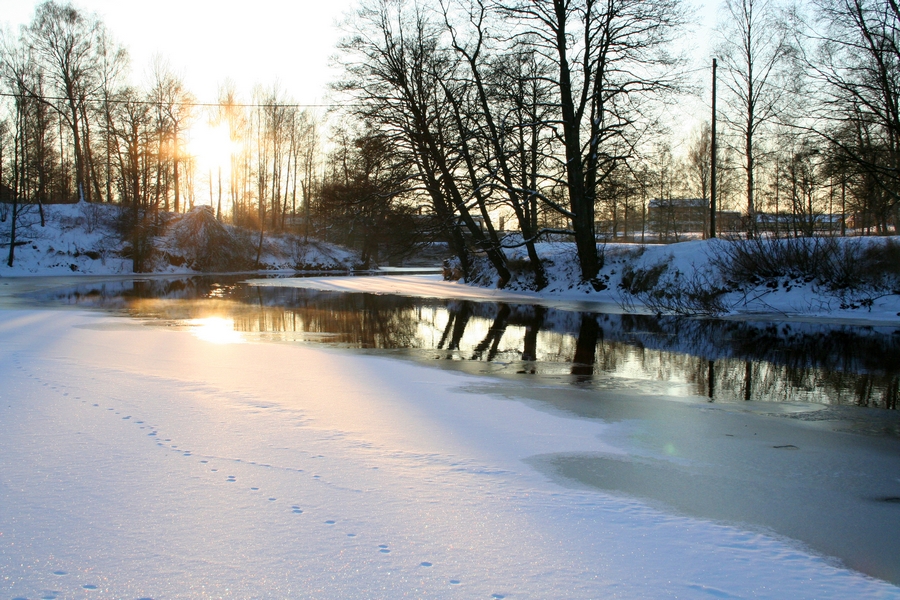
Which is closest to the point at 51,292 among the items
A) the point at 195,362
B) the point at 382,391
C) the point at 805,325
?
the point at 195,362

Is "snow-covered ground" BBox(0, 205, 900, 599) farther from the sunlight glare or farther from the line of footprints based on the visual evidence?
the sunlight glare

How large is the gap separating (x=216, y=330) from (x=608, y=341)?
728 centimetres

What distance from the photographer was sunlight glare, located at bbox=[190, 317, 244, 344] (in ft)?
36.4

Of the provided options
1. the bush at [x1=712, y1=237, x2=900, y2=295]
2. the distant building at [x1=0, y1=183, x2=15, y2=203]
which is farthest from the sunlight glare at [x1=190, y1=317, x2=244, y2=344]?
the distant building at [x1=0, y1=183, x2=15, y2=203]

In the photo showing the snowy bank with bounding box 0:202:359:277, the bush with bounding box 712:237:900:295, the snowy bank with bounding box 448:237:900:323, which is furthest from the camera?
the snowy bank with bounding box 0:202:359:277

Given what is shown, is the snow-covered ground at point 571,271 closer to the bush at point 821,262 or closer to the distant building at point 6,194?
the bush at point 821,262

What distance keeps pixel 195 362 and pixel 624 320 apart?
10.5 m

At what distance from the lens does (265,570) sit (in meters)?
2.99

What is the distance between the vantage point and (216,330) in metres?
12.6

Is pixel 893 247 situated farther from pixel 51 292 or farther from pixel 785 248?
pixel 51 292

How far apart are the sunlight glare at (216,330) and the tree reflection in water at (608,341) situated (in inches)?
12.5

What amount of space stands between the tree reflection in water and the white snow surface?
3.18m

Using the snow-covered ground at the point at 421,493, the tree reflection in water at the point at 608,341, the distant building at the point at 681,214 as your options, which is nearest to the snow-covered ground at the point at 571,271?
the tree reflection in water at the point at 608,341

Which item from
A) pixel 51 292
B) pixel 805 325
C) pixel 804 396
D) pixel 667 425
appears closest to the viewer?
pixel 667 425
